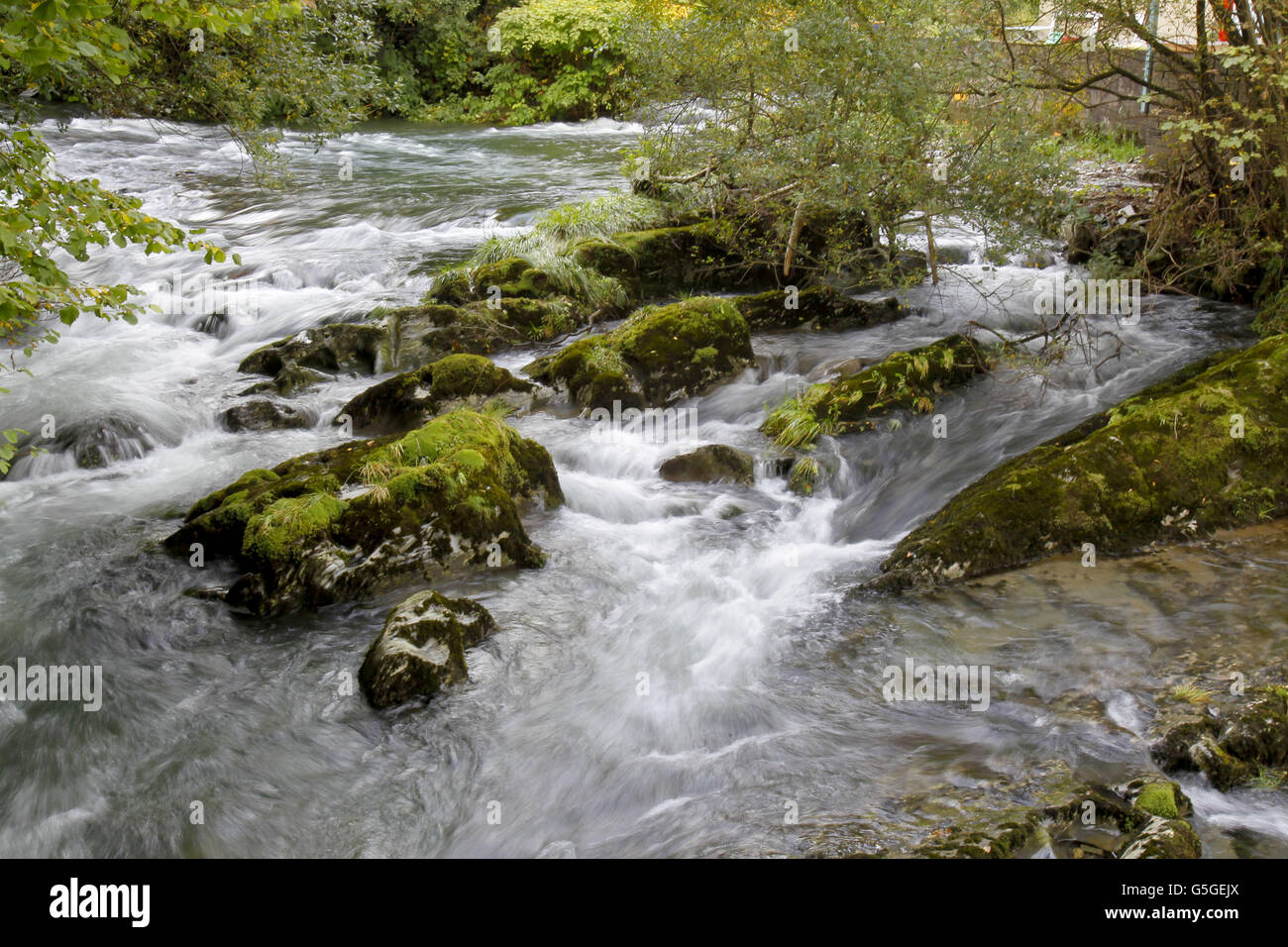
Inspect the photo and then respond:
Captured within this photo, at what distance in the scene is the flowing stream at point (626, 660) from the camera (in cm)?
482

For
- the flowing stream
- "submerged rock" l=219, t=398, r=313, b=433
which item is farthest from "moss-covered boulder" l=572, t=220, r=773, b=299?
"submerged rock" l=219, t=398, r=313, b=433

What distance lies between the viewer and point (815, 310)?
11.8 m

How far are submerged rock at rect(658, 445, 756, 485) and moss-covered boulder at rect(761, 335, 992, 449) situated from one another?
660 millimetres

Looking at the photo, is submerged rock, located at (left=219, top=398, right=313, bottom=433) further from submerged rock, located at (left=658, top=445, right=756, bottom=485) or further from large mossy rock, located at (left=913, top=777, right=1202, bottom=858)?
large mossy rock, located at (left=913, top=777, right=1202, bottom=858)

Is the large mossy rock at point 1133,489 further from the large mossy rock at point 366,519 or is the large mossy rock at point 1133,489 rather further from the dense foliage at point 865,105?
the large mossy rock at point 366,519

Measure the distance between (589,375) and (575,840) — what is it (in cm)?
603

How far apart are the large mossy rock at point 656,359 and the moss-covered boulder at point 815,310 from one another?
1.15m

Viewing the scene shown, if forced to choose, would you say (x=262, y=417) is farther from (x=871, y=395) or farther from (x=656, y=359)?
(x=871, y=395)

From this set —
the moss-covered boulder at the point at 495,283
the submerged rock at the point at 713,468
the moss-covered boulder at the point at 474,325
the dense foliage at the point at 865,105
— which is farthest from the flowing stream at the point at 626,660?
the moss-covered boulder at the point at 495,283

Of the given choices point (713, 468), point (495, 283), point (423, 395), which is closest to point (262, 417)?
point (423, 395)

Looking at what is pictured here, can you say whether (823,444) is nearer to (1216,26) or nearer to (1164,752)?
(1164,752)

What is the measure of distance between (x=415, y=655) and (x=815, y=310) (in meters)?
7.74

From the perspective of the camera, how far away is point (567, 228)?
1359 cm

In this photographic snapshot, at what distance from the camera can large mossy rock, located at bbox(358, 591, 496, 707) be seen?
5.66m
